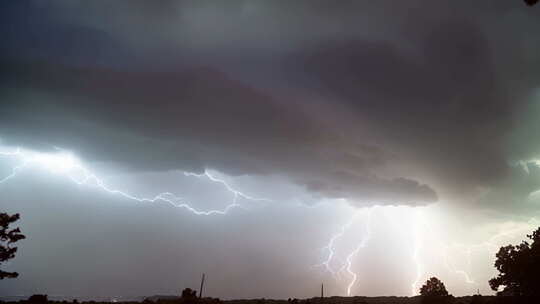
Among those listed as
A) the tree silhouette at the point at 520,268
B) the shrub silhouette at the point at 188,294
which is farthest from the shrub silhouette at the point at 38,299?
the tree silhouette at the point at 520,268

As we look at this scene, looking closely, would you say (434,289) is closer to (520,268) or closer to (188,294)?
(520,268)

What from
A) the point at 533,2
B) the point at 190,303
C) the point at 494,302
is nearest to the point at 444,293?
the point at 494,302

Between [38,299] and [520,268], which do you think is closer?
[520,268]

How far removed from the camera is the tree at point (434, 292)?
38719mm

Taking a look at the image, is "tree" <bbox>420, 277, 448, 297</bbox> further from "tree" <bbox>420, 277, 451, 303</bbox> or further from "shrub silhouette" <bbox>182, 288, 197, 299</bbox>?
"shrub silhouette" <bbox>182, 288, 197, 299</bbox>

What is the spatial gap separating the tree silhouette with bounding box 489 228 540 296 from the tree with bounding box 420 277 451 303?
17.1ft

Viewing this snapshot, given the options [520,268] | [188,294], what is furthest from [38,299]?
[520,268]

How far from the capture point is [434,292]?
39.2 m

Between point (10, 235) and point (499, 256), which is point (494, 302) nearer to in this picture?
point (499, 256)

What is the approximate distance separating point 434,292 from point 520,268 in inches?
370

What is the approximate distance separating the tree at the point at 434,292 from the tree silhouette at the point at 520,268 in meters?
5.21

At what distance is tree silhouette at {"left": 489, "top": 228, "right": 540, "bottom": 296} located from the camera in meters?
34.7

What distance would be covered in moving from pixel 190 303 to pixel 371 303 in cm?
2983

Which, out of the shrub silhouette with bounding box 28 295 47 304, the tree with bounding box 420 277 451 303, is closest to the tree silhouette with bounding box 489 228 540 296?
the tree with bounding box 420 277 451 303
